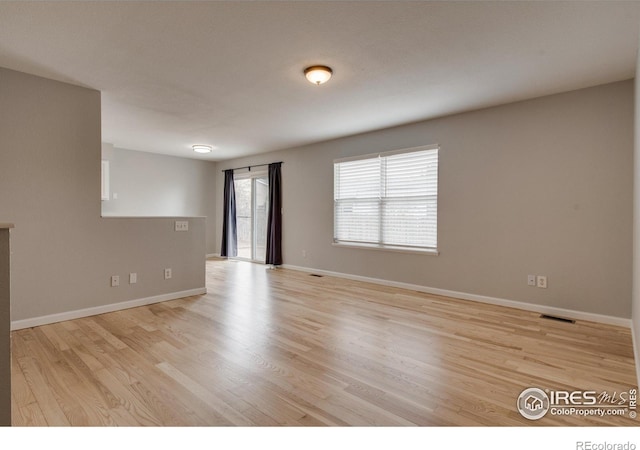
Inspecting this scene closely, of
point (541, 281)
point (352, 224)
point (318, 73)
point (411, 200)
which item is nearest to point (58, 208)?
point (318, 73)

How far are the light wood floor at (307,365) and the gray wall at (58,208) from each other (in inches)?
13.4

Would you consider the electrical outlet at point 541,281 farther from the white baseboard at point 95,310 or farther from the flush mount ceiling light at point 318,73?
the white baseboard at point 95,310

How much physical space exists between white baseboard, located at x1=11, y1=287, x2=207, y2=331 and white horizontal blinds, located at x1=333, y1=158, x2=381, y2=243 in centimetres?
258

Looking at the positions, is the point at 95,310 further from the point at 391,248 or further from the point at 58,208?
the point at 391,248

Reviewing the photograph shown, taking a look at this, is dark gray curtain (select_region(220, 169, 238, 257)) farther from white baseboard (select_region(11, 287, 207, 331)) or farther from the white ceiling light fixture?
white baseboard (select_region(11, 287, 207, 331))

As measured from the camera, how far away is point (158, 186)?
7289 mm

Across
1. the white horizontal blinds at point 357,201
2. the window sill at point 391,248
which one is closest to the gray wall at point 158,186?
the white horizontal blinds at point 357,201

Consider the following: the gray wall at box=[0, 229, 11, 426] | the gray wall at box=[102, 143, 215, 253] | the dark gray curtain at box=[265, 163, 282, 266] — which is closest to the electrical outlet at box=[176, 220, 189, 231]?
the gray wall at box=[102, 143, 215, 253]

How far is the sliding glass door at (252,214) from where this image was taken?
7.51 m

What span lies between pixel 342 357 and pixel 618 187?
3228mm

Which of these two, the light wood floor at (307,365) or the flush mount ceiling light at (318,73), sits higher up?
the flush mount ceiling light at (318,73)

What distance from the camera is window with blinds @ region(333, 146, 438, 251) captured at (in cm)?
464

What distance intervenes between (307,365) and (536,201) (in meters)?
3.17

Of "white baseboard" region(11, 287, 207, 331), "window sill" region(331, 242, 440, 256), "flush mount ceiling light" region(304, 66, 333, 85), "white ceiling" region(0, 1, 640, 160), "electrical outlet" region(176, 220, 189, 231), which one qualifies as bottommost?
"white baseboard" region(11, 287, 207, 331)
